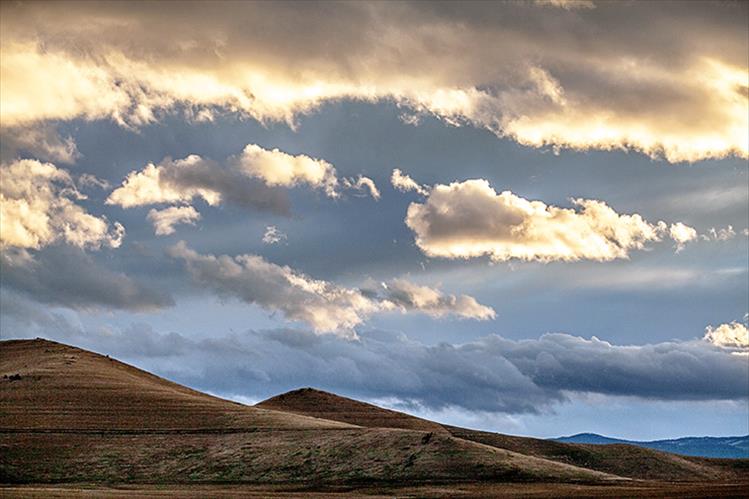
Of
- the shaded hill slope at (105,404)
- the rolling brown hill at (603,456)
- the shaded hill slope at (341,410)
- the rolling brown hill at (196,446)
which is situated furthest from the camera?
the shaded hill slope at (341,410)

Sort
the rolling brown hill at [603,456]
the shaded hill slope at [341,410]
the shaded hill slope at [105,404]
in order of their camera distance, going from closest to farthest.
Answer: the shaded hill slope at [105,404], the rolling brown hill at [603,456], the shaded hill slope at [341,410]

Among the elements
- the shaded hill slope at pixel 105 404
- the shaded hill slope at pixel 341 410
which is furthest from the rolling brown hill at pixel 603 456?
the shaded hill slope at pixel 105 404

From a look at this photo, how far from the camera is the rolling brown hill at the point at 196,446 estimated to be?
97.6m

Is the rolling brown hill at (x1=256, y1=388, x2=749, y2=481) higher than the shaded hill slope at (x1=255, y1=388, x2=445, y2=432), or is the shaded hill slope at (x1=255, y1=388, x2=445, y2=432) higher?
the shaded hill slope at (x1=255, y1=388, x2=445, y2=432)

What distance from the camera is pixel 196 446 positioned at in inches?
4680

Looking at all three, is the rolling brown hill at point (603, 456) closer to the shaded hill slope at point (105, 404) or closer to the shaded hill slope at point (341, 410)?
the shaded hill slope at point (341, 410)

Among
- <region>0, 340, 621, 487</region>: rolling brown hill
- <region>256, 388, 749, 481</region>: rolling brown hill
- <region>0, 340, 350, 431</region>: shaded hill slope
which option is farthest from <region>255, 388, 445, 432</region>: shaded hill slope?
<region>0, 340, 621, 487</region>: rolling brown hill

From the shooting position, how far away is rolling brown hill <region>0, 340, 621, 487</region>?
97.6 meters

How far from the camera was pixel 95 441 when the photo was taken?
122375mm

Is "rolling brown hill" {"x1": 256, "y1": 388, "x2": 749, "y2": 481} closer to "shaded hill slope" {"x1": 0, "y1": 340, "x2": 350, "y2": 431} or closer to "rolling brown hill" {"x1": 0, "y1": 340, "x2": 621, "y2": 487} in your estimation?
"rolling brown hill" {"x1": 0, "y1": 340, "x2": 621, "y2": 487}

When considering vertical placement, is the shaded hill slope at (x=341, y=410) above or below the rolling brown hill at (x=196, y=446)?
above

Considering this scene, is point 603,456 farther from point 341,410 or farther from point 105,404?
point 105,404

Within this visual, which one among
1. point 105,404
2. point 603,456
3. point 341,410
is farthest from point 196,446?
point 341,410

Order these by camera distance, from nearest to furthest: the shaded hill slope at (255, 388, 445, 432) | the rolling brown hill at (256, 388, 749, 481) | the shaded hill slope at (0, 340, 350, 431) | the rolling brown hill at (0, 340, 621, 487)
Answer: the rolling brown hill at (0, 340, 621, 487) → the shaded hill slope at (0, 340, 350, 431) → the rolling brown hill at (256, 388, 749, 481) → the shaded hill slope at (255, 388, 445, 432)
